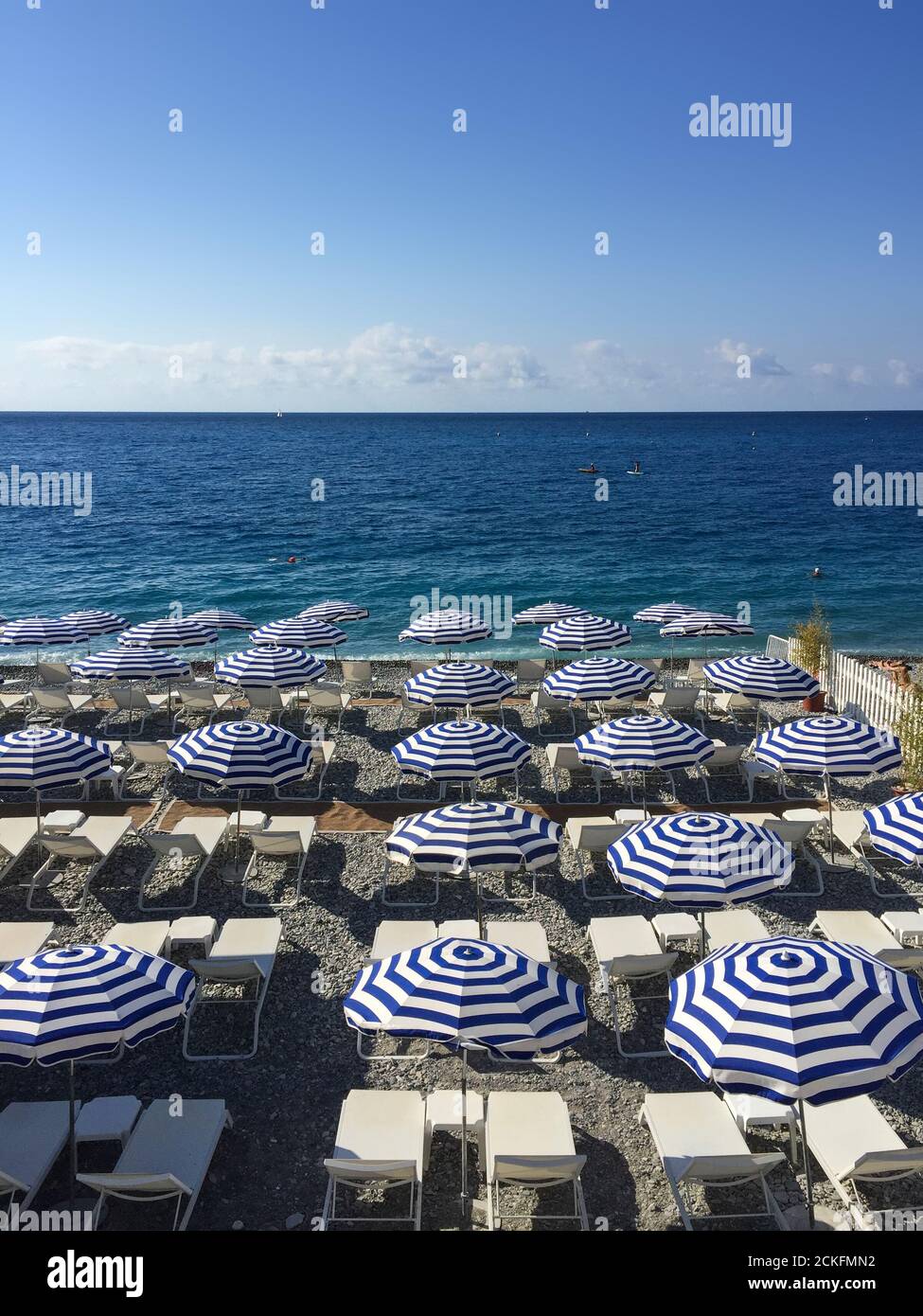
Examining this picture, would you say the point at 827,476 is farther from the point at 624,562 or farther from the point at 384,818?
the point at 384,818

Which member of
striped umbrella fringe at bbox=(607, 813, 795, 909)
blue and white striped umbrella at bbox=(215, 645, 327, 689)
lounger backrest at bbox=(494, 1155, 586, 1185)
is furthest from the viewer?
blue and white striped umbrella at bbox=(215, 645, 327, 689)

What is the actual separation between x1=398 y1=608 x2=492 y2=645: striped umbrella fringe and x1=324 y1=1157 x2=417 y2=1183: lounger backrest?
1232 centimetres

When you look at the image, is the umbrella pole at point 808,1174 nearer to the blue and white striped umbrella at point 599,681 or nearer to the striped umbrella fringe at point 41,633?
the blue and white striped umbrella at point 599,681

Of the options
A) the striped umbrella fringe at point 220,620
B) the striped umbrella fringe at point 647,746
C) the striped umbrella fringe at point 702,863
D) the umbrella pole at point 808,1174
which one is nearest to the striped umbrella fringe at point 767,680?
the striped umbrella fringe at point 647,746

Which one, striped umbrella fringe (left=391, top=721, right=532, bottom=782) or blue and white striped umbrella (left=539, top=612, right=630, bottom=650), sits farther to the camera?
blue and white striped umbrella (left=539, top=612, right=630, bottom=650)

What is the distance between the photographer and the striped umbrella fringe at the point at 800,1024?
5.68 meters

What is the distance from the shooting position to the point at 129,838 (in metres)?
12.1

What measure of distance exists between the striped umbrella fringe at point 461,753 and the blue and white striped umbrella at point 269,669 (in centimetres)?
433

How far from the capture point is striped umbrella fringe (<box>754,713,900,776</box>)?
1138 centimetres

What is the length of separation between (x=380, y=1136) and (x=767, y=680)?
1028cm

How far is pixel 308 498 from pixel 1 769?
64.9 meters

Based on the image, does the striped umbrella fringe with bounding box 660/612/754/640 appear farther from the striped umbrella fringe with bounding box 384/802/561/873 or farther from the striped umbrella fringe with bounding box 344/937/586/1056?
the striped umbrella fringe with bounding box 344/937/586/1056

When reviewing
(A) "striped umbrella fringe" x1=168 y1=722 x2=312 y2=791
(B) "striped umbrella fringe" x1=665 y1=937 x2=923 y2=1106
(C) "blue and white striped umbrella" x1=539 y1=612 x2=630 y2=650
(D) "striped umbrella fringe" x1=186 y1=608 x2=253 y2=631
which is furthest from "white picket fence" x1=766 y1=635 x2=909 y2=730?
(D) "striped umbrella fringe" x1=186 y1=608 x2=253 y2=631
